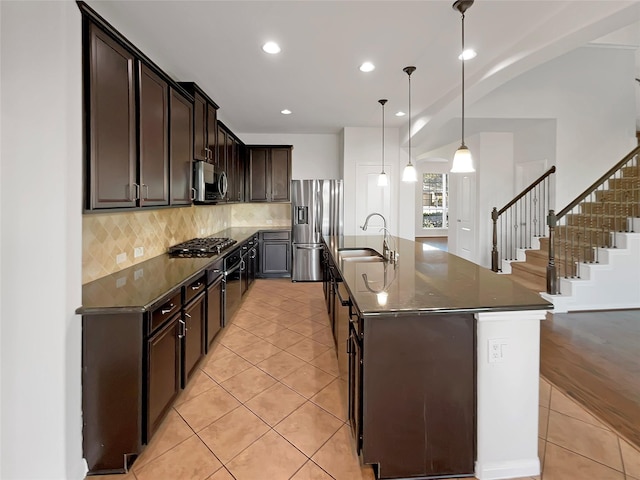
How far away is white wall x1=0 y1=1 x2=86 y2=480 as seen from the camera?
1.62 metres

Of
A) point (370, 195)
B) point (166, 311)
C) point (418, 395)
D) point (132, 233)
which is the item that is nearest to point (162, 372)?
point (166, 311)

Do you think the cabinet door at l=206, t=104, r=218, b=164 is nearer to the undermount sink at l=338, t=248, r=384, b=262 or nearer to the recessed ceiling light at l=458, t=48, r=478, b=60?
the undermount sink at l=338, t=248, r=384, b=262

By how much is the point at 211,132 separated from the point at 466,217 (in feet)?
17.7

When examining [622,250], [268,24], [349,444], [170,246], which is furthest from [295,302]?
[622,250]

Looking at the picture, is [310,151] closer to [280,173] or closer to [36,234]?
[280,173]

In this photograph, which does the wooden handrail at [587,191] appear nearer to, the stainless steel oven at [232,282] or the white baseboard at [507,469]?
the white baseboard at [507,469]

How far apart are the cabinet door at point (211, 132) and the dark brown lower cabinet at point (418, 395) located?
3.16 meters

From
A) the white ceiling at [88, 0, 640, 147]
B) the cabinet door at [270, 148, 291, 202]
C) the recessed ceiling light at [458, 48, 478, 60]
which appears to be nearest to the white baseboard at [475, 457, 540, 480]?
the white ceiling at [88, 0, 640, 147]

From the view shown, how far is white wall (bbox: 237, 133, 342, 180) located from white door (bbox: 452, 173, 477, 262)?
2.69 m

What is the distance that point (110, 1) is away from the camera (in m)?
2.27

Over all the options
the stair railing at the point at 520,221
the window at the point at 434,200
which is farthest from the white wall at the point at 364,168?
the window at the point at 434,200

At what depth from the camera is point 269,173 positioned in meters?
6.51

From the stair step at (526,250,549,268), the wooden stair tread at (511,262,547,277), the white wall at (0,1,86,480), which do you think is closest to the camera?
the white wall at (0,1,86,480)

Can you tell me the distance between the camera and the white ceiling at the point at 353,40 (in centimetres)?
237
